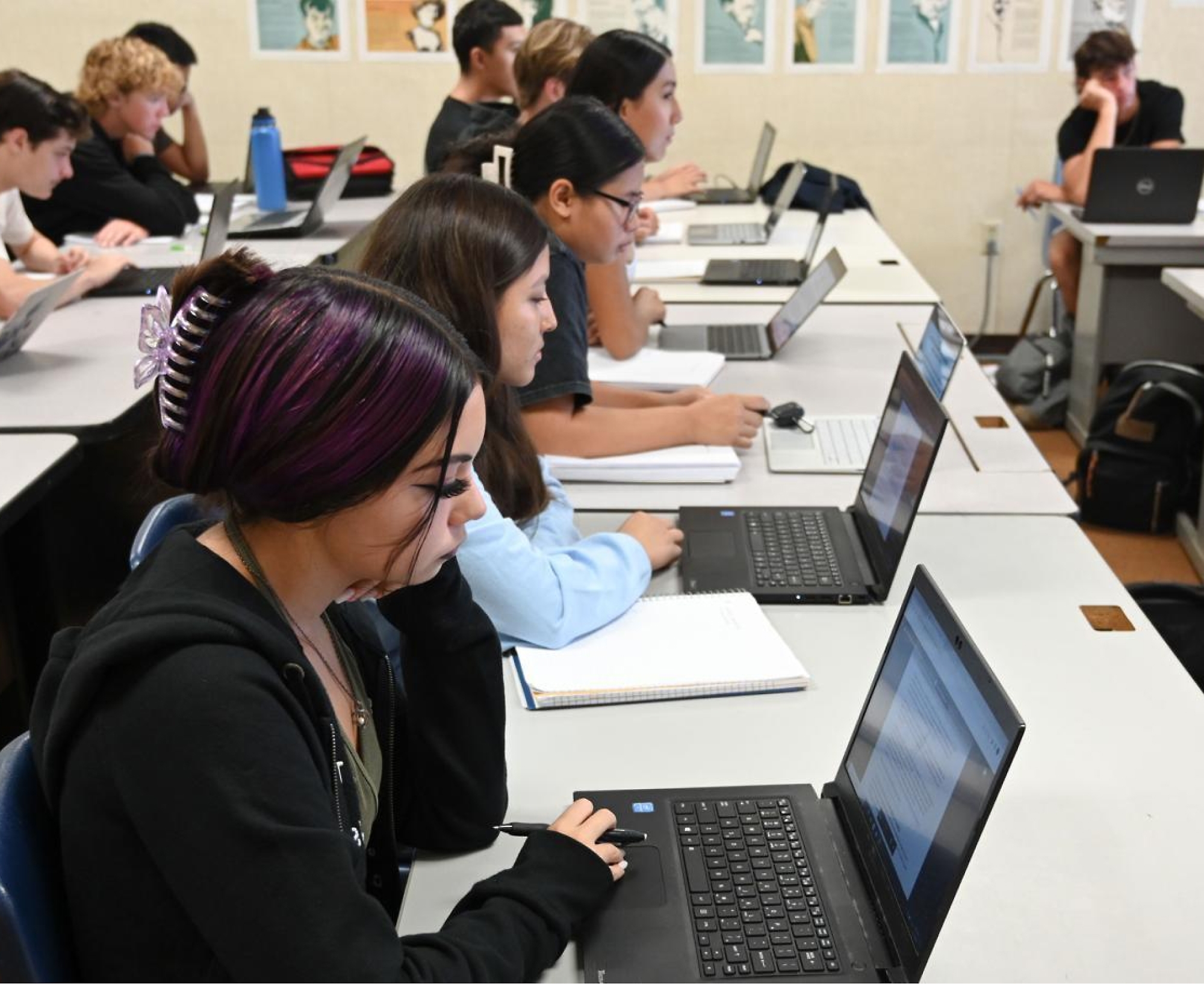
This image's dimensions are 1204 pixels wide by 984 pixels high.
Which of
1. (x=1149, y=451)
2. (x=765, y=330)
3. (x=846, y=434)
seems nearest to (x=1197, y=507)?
(x=1149, y=451)

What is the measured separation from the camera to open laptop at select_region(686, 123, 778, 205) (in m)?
4.59

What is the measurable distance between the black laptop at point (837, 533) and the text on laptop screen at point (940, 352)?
0.36 m

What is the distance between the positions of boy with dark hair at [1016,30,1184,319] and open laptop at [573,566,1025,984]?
3795mm

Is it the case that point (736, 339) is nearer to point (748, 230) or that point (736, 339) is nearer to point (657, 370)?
point (657, 370)

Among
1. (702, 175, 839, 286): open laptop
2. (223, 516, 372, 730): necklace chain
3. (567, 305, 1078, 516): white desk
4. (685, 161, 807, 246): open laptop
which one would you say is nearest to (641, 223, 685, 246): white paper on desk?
(685, 161, 807, 246): open laptop

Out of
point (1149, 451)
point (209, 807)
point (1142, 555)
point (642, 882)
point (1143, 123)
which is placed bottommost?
point (1142, 555)

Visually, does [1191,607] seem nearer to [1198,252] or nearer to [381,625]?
[381,625]

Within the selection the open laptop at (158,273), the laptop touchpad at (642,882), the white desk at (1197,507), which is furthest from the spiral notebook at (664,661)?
the white desk at (1197,507)

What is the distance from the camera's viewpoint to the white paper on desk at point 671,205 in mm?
4426

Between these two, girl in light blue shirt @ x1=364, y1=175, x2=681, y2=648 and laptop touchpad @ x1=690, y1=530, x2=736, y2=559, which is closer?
girl in light blue shirt @ x1=364, y1=175, x2=681, y2=648

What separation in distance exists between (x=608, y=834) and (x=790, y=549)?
70cm

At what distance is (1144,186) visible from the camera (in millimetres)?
4094

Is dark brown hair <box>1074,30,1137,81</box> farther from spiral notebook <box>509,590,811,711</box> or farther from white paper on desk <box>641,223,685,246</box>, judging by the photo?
spiral notebook <box>509,590,811,711</box>

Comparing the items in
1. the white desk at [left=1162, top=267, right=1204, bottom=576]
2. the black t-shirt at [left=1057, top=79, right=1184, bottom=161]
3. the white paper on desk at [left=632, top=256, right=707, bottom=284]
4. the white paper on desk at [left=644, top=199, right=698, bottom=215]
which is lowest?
the white desk at [left=1162, top=267, right=1204, bottom=576]
